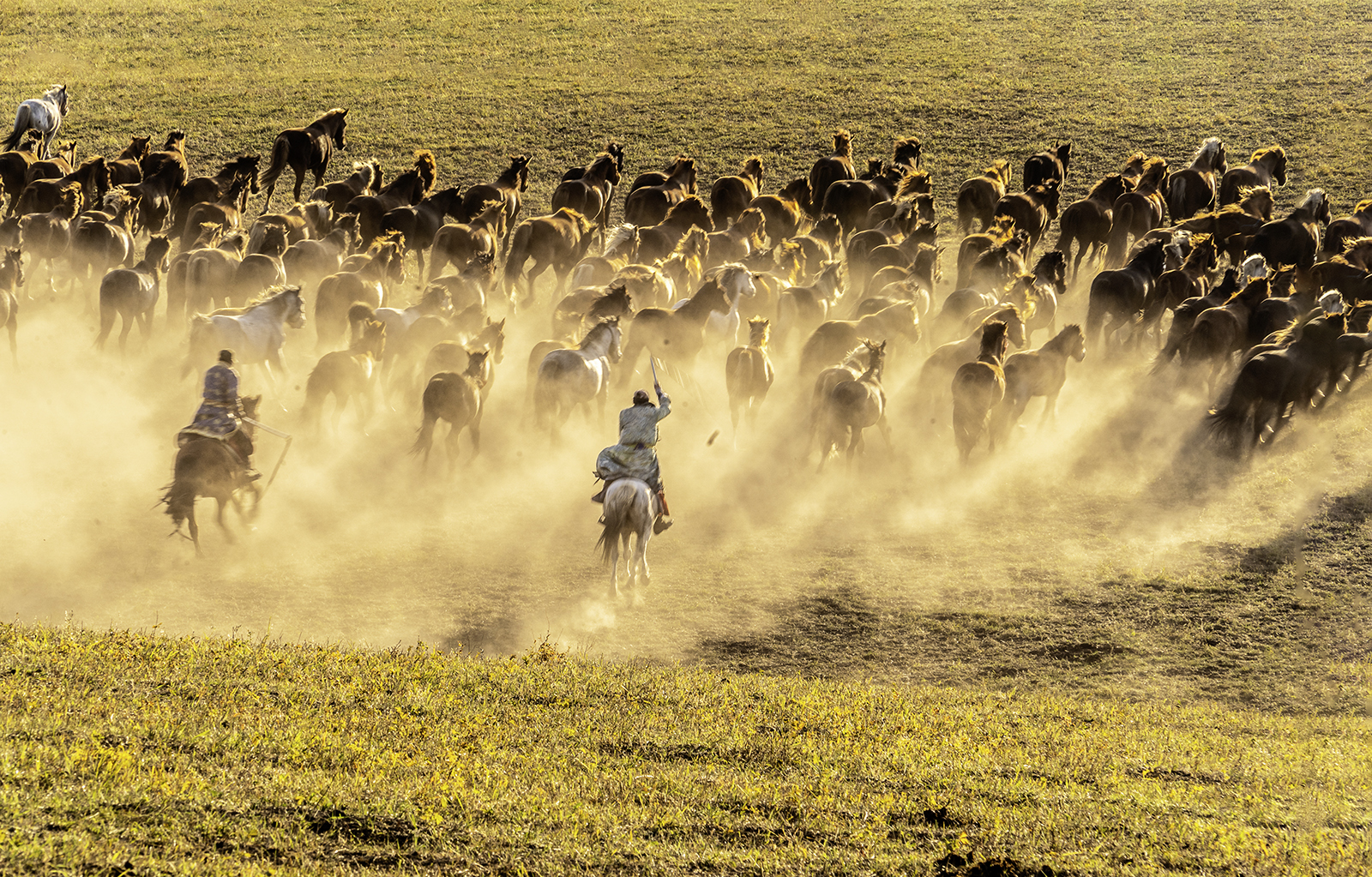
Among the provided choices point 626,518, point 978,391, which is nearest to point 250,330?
point 626,518

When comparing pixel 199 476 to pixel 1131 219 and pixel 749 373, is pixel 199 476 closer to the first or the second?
pixel 749 373

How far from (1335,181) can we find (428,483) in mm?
28554

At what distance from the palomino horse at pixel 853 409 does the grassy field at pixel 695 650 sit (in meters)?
0.58

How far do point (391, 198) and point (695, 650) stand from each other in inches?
631

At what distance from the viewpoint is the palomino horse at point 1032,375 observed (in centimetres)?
1684

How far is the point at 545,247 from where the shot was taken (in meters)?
21.7

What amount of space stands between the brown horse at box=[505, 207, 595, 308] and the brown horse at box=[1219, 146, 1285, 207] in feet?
54.4

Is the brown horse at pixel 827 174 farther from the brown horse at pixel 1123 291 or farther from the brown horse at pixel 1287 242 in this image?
the brown horse at pixel 1287 242

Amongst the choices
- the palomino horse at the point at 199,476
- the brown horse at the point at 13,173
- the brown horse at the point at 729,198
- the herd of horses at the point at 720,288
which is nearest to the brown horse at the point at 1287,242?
the herd of horses at the point at 720,288

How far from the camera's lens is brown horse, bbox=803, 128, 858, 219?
2705 centimetres

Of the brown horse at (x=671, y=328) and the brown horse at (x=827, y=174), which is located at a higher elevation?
the brown horse at (x=827, y=174)

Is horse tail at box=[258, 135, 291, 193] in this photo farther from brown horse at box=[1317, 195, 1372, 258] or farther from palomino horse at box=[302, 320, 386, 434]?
brown horse at box=[1317, 195, 1372, 258]

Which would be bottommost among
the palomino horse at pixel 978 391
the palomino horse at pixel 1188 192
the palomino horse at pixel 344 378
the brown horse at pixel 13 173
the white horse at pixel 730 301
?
the palomino horse at pixel 344 378

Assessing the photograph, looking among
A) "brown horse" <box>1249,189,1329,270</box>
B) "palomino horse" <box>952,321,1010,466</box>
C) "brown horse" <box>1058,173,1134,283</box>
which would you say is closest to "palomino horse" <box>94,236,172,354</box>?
"palomino horse" <box>952,321,1010,466</box>
